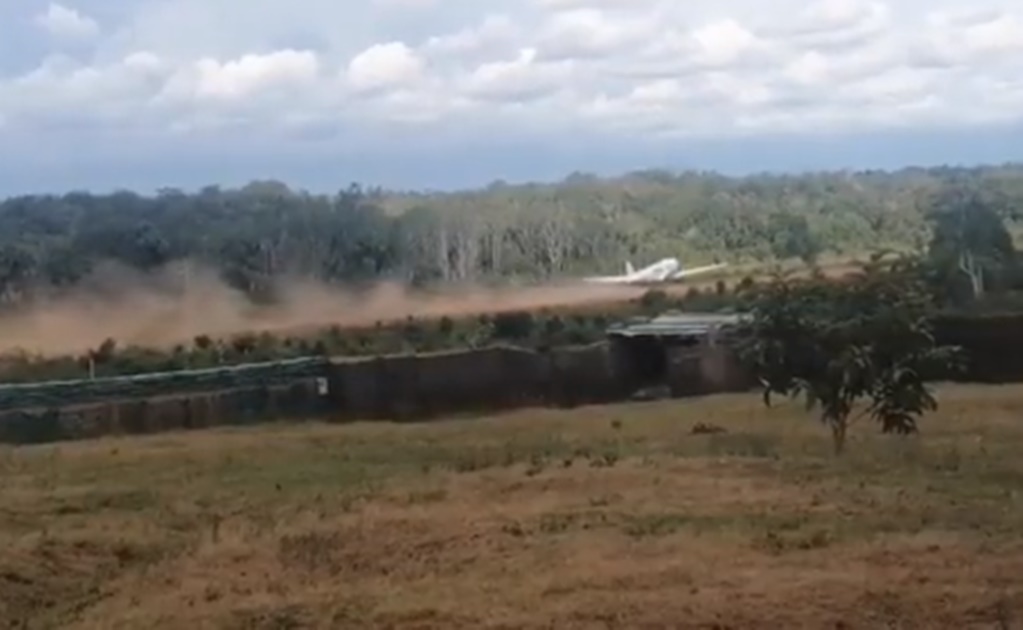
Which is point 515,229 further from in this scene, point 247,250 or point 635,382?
point 635,382

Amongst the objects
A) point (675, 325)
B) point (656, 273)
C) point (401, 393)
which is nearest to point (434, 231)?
point (656, 273)

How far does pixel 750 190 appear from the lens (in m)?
89.6

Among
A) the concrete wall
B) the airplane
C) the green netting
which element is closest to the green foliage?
the concrete wall

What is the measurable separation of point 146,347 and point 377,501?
21.4 m

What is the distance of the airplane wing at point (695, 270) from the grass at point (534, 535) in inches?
1279

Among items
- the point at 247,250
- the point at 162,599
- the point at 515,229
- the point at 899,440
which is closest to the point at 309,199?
the point at 515,229

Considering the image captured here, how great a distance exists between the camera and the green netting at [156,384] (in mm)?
28625

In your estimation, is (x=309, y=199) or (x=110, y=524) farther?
(x=309, y=199)

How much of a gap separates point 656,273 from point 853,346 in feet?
117

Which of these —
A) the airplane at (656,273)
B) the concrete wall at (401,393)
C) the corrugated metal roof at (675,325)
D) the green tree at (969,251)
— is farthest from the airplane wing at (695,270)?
the concrete wall at (401,393)

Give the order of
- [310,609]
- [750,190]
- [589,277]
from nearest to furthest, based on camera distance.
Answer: [310,609], [589,277], [750,190]

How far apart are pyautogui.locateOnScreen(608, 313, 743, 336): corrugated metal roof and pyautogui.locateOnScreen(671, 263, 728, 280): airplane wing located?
1650cm

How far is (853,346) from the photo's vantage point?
58.9 feet

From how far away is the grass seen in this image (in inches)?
396
